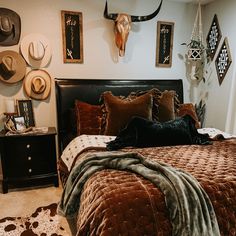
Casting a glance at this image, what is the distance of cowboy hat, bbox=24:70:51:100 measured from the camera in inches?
116

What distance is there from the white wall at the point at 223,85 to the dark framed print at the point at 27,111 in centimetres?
261

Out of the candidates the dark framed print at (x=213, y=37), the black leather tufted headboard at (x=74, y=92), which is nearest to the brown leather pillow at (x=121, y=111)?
the black leather tufted headboard at (x=74, y=92)

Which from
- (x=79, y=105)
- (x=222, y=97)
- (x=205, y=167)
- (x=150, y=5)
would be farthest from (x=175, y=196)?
(x=150, y=5)

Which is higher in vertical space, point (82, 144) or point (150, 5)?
point (150, 5)

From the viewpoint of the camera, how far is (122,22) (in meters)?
3.05

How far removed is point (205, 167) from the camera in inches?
66.0

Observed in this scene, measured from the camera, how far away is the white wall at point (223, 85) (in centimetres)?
308

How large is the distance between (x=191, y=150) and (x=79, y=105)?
1.41 meters

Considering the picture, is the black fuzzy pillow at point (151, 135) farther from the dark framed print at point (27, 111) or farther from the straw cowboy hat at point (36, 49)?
the straw cowboy hat at point (36, 49)

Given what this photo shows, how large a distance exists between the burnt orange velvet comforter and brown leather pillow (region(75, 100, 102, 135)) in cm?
115

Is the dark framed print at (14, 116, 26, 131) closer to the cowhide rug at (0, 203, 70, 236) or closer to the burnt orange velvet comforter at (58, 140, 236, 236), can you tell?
the cowhide rug at (0, 203, 70, 236)

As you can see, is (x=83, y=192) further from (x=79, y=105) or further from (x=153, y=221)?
(x=79, y=105)

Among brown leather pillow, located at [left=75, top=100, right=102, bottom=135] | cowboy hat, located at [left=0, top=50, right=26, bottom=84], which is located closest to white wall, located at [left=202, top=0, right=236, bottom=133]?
brown leather pillow, located at [left=75, top=100, right=102, bottom=135]

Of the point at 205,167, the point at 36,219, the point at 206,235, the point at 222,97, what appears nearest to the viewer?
the point at 206,235
